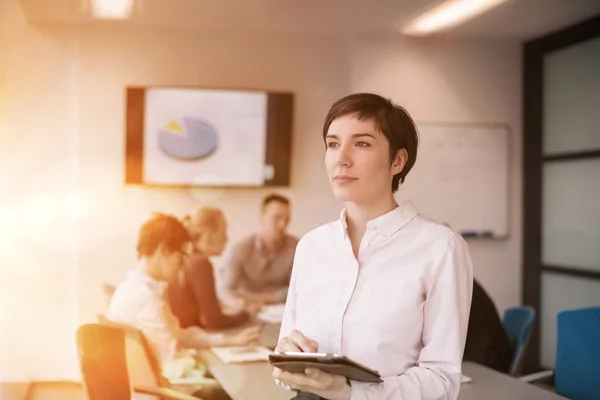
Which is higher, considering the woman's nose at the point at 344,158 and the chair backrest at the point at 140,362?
the woman's nose at the point at 344,158

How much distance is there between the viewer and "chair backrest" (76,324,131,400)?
7.41 ft

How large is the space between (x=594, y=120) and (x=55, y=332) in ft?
12.4

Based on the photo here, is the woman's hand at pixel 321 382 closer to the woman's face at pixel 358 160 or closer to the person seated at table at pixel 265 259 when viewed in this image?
the woman's face at pixel 358 160

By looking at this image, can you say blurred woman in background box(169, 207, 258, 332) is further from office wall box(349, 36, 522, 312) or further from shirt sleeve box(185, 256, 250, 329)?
office wall box(349, 36, 522, 312)

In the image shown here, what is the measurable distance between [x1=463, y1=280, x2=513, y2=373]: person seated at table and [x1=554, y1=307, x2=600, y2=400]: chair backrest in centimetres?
29

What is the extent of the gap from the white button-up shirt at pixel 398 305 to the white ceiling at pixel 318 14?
2576 millimetres

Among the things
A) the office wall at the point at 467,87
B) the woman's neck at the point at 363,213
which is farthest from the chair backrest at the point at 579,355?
the office wall at the point at 467,87

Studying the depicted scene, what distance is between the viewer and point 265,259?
14.3 feet

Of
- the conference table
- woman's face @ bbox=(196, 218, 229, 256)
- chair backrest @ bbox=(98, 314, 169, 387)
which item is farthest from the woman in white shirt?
woman's face @ bbox=(196, 218, 229, 256)

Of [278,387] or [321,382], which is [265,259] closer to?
[278,387]

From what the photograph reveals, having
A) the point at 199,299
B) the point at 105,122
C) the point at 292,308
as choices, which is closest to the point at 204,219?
the point at 105,122

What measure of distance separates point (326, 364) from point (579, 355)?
1.64 meters

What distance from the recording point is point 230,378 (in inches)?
91.5

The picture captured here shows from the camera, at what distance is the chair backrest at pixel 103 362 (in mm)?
2258
